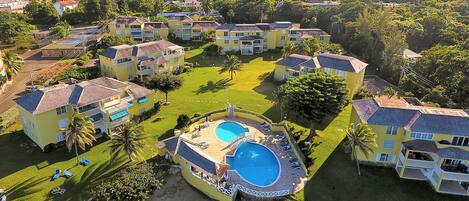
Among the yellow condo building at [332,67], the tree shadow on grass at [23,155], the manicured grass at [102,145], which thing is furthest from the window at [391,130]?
the tree shadow on grass at [23,155]

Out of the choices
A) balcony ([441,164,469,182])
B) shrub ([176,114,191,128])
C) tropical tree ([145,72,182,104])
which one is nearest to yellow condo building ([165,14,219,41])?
tropical tree ([145,72,182,104])

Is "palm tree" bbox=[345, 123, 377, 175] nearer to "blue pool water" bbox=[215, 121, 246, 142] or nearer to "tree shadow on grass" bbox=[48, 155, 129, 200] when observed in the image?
"blue pool water" bbox=[215, 121, 246, 142]

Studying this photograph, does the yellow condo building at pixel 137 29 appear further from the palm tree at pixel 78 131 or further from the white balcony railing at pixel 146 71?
the palm tree at pixel 78 131

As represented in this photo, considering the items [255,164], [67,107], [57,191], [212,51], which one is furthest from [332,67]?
[57,191]

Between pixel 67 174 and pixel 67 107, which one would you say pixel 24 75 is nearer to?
pixel 67 107

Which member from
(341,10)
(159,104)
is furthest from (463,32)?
(159,104)

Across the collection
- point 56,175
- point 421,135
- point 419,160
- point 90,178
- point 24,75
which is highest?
point 421,135
